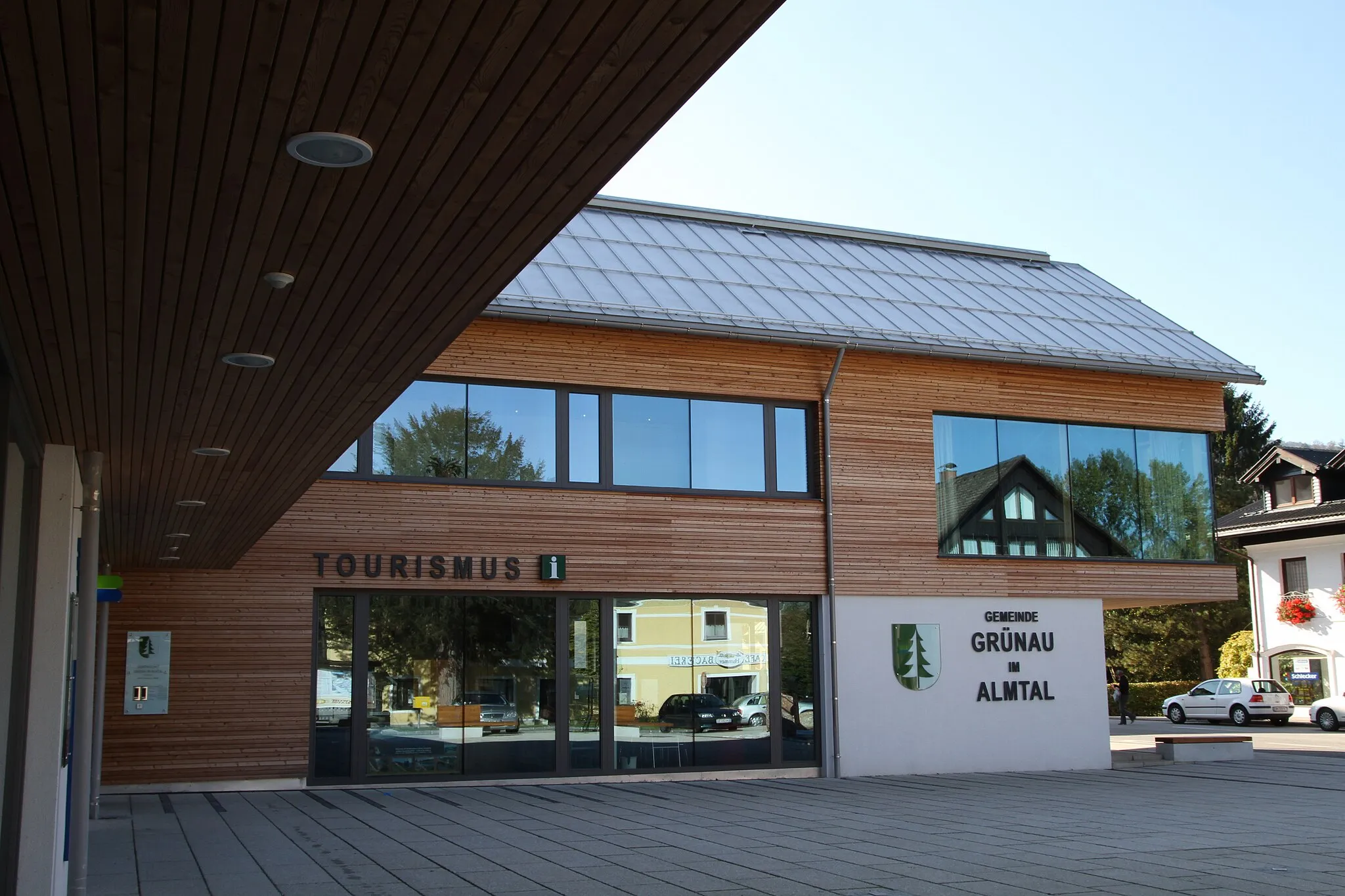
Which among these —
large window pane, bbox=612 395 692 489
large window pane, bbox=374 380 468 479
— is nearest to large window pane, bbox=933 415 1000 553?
large window pane, bbox=612 395 692 489

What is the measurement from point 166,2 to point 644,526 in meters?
14.6

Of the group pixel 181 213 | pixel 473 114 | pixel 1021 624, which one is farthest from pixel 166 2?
pixel 1021 624

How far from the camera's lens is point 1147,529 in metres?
20.6

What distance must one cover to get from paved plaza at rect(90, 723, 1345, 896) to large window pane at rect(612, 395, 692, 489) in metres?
4.12

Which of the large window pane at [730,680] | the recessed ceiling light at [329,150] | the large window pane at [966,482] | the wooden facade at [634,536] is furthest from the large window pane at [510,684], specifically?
the recessed ceiling light at [329,150]

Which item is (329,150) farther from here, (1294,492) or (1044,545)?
(1294,492)

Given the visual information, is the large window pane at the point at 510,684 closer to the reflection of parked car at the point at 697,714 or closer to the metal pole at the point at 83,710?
the reflection of parked car at the point at 697,714

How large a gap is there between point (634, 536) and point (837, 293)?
5940mm

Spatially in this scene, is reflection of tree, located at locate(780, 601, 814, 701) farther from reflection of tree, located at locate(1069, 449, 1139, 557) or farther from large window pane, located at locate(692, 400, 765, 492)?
reflection of tree, located at locate(1069, 449, 1139, 557)

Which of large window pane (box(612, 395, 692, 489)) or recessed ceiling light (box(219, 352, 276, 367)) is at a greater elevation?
large window pane (box(612, 395, 692, 489))

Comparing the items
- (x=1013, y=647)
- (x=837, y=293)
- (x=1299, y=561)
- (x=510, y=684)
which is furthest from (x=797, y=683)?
(x=1299, y=561)

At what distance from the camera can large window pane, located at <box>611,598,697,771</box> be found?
55.9 ft

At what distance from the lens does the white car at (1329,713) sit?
32625 mm

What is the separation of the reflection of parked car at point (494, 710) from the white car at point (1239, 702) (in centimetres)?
2645
